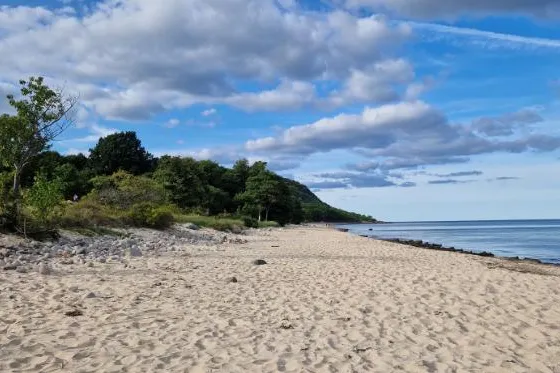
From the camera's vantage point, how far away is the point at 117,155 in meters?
77.6

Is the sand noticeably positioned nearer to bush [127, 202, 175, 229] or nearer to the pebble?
the pebble

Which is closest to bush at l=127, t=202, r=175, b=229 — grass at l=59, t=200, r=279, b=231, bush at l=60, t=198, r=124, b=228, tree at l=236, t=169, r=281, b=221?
grass at l=59, t=200, r=279, b=231

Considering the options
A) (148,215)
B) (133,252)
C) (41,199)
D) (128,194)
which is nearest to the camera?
(133,252)

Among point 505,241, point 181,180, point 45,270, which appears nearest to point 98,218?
point 45,270

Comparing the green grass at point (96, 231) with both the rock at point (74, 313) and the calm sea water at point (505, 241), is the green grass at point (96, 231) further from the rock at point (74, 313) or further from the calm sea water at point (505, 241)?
the calm sea water at point (505, 241)

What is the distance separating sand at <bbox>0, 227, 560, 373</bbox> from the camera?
243 inches

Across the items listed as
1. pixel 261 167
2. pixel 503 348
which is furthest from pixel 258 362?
pixel 261 167

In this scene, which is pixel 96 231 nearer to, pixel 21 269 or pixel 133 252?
pixel 133 252

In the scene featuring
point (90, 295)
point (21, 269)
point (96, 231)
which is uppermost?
point (96, 231)

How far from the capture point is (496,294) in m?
11.5

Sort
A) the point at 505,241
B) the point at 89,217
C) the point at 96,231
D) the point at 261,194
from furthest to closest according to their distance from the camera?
the point at 261,194 < the point at 505,241 < the point at 89,217 < the point at 96,231

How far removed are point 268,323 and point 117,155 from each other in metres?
74.2

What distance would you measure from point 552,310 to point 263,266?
320 inches

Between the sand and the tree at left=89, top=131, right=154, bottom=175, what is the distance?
67.4m
